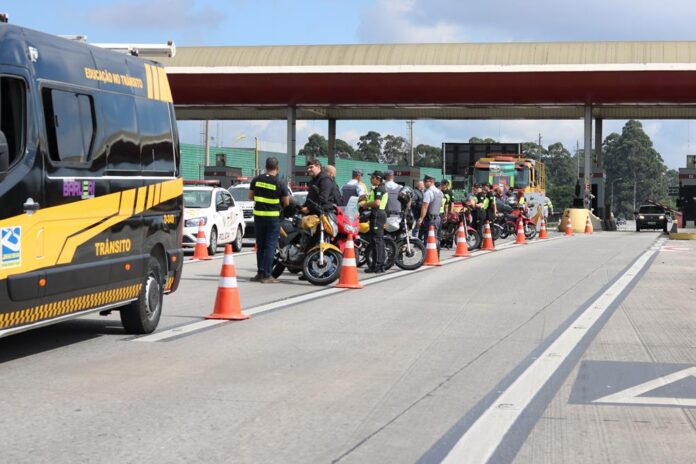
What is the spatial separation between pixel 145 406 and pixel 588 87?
4315 centimetres

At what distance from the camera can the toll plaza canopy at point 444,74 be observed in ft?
159

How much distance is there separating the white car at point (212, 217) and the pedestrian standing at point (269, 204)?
313 inches

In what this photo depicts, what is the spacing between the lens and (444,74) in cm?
4894

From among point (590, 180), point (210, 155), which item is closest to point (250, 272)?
point (590, 180)

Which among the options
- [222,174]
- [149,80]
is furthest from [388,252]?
[222,174]

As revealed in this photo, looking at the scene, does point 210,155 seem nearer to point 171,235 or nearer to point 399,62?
point 399,62

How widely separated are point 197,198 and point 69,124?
1789 centimetres

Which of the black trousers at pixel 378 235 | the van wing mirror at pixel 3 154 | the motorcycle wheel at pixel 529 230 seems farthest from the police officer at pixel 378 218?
the motorcycle wheel at pixel 529 230

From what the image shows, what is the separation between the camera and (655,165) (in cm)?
16288

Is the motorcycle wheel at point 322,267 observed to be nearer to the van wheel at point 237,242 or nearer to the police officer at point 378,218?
the police officer at point 378,218

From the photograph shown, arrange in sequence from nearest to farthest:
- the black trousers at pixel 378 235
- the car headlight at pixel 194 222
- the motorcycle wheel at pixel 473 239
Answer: the black trousers at pixel 378 235, the car headlight at pixel 194 222, the motorcycle wheel at pixel 473 239

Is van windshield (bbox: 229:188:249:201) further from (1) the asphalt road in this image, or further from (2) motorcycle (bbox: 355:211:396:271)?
(1) the asphalt road

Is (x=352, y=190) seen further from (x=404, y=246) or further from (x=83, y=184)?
(x=83, y=184)

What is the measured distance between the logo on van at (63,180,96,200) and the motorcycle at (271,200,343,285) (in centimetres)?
834
